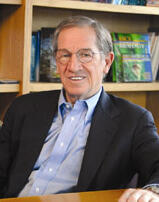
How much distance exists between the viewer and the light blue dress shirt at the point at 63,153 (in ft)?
4.98

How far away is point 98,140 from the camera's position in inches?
60.3

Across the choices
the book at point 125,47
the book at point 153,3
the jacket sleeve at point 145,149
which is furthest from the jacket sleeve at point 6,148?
the book at point 153,3

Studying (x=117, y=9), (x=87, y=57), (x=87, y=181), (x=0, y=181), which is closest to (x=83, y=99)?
(x=87, y=57)

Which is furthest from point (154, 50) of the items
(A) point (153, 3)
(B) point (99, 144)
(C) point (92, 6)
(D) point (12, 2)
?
(B) point (99, 144)

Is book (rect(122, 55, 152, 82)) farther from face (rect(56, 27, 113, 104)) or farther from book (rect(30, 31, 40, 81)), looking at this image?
face (rect(56, 27, 113, 104))

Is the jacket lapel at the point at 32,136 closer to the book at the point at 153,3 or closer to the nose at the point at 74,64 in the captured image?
the nose at the point at 74,64

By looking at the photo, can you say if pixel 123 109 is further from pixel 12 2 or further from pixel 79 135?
pixel 12 2

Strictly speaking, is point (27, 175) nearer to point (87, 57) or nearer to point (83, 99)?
point (83, 99)

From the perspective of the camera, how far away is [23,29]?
2.07 metres

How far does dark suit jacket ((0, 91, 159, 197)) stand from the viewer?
4.87 ft

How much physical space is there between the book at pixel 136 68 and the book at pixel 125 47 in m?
0.02

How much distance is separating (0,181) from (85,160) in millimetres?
404

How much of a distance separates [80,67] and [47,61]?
2.32 ft

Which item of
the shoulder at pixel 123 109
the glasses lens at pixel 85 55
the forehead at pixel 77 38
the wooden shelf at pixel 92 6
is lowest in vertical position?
the shoulder at pixel 123 109
